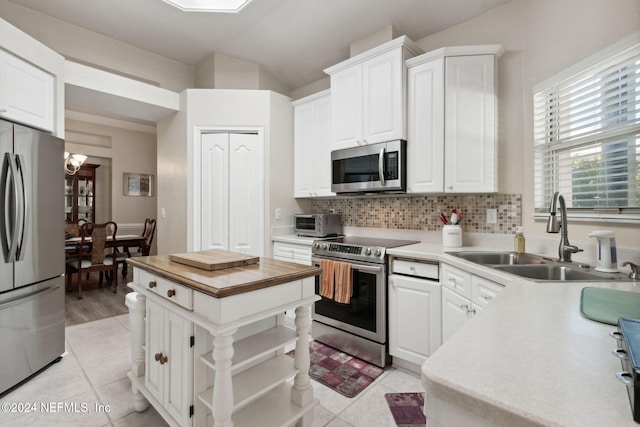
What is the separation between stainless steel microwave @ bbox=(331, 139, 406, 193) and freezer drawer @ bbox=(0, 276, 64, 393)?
2514 millimetres

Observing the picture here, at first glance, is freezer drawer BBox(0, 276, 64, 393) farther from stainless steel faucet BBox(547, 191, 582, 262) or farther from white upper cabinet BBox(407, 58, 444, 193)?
stainless steel faucet BBox(547, 191, 582, 262)

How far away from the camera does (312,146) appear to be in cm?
348

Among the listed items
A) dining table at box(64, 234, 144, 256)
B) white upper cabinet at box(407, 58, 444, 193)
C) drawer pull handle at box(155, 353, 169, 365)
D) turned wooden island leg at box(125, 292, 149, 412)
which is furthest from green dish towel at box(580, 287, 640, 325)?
dining table at box(64, 234, 144, 256)

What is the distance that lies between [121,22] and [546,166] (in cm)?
393

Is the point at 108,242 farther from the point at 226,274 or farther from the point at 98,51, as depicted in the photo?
the point at 226,274

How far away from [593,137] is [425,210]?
4.29 ft

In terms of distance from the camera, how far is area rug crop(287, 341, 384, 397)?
6.96ft

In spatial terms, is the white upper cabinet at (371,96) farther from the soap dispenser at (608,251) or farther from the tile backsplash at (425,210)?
the soap dispenser at (608,251)

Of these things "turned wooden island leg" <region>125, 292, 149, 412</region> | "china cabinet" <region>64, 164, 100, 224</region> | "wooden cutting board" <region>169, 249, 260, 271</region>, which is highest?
"china cabinet" <region>64, 164, 100, 224</region>

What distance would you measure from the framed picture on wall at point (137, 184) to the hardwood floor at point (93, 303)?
2.23 m

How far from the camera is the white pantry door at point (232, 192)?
3.40 metres

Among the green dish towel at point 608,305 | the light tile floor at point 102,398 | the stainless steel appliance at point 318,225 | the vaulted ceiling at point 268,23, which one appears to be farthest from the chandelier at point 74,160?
the green dish towel at point 608,305

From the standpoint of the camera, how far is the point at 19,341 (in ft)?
6.84

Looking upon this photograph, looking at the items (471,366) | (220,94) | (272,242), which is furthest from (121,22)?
(471,366)
